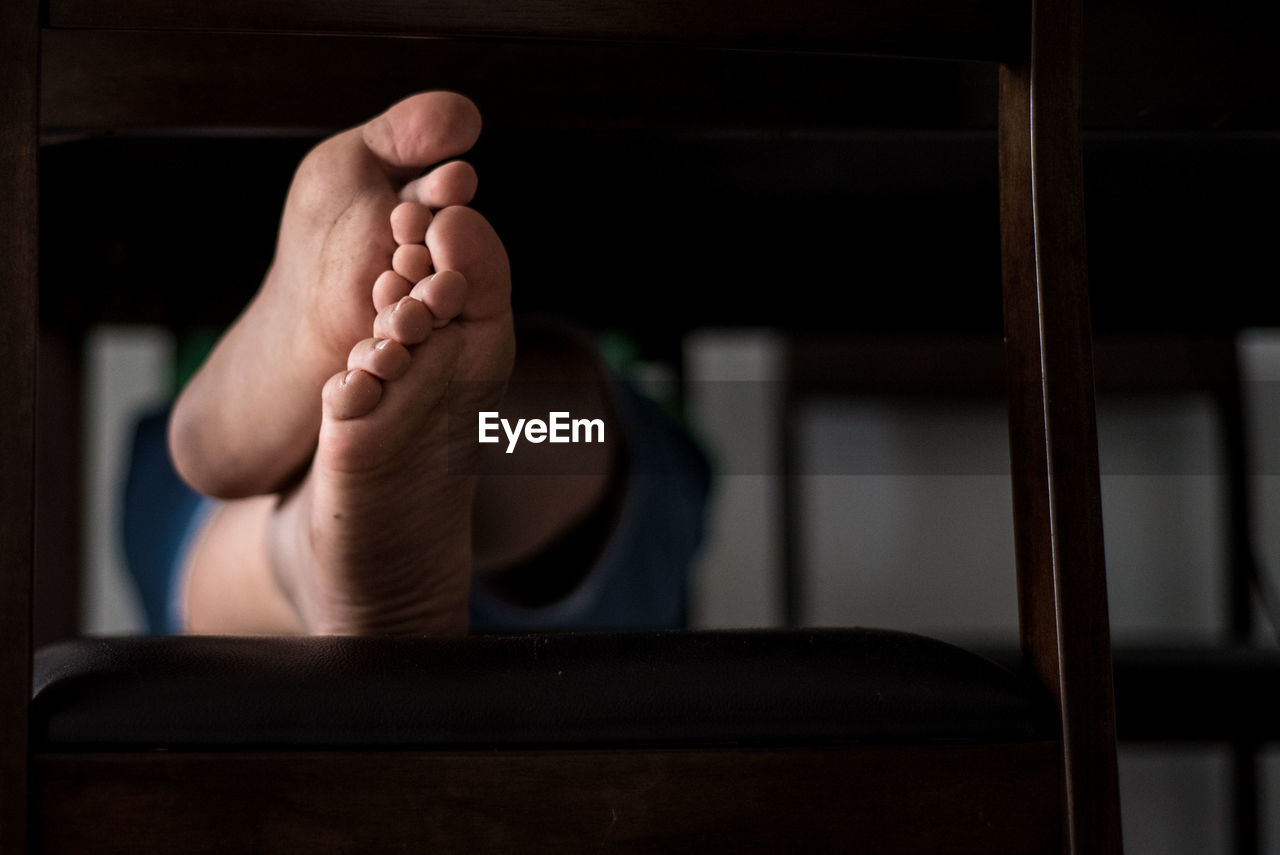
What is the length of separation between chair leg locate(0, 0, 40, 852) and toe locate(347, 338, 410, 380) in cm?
14

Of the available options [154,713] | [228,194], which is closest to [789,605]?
[228,194]

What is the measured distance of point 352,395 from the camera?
483mm

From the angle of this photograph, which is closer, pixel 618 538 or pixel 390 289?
pixel 390 289

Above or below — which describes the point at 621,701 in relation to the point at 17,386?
below

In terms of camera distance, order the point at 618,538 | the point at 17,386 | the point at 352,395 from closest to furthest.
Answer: the point at 17,386, the point at 352,395, the point at 618,538

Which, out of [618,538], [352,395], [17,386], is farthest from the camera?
[618,538]

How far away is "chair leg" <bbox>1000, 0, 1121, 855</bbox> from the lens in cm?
40

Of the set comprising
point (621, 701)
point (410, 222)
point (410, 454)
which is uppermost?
point (410, 222)

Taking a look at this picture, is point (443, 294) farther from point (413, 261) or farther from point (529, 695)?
point (529, 695)

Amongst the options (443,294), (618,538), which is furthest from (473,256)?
(618,538)

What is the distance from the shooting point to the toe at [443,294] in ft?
1.60

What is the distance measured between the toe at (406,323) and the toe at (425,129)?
0.09 meters

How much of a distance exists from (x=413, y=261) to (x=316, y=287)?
2.8 inches

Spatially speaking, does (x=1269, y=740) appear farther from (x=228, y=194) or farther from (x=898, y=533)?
(x=898, y=533)
